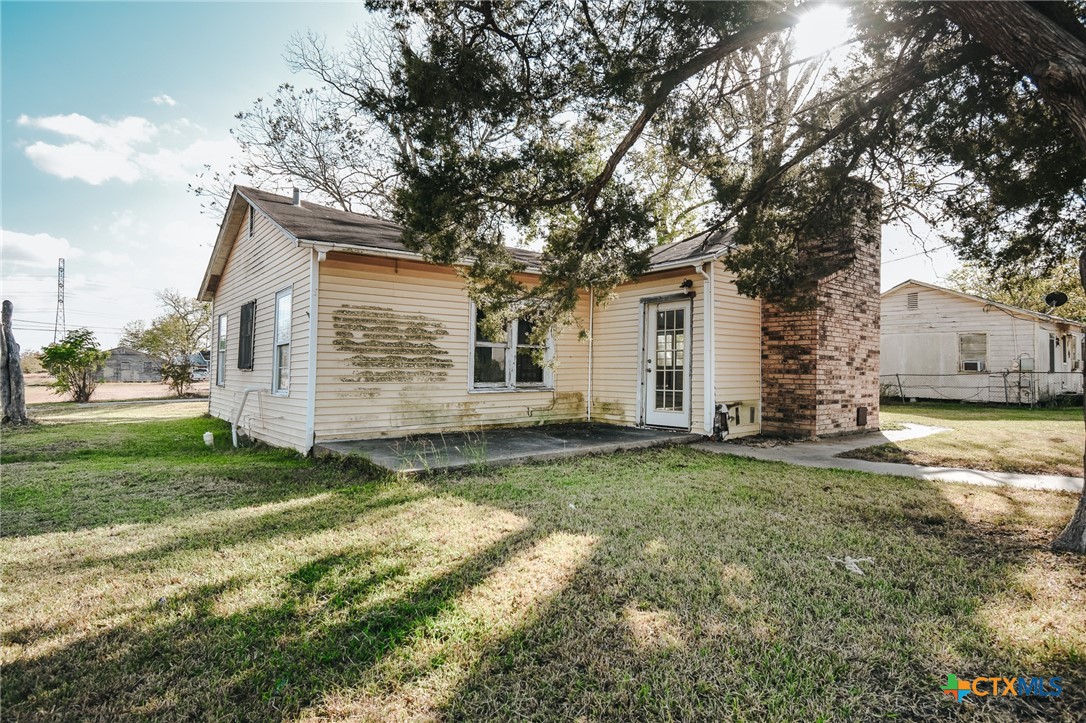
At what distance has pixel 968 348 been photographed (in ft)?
57.9

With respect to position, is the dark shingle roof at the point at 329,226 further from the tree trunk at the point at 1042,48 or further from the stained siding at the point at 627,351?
the tree trunk at the point at 1042,48

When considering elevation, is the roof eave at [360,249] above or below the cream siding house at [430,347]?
above

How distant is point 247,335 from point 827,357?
397 inches

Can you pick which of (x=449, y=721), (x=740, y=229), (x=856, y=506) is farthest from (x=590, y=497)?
(x=740, y=229)

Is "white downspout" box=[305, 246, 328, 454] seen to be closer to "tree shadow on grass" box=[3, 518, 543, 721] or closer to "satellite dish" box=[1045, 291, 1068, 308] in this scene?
"tree shadow on grass" box=[3, 518, 543, 721]

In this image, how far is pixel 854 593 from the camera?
9.28 ft

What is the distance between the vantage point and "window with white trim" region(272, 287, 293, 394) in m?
8.10

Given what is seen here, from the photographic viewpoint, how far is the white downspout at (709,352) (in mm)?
8234

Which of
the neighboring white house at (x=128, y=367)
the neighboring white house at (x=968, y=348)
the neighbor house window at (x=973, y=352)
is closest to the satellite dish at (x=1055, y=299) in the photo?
the neighboring white house at (x=968, y=348)

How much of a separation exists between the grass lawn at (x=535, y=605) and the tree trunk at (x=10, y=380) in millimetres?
8519

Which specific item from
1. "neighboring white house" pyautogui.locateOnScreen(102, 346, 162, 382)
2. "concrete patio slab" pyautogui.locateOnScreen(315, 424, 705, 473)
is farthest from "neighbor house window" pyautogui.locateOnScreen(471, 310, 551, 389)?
"neighboring white house" pyautogui.locateOnScreen(102, 346, 162, 382)

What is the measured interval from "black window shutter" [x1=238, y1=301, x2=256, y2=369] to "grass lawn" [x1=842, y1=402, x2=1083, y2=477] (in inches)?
385

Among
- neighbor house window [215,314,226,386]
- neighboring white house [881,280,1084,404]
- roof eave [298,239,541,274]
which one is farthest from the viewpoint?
neighboring white house [881,280,1084,404]

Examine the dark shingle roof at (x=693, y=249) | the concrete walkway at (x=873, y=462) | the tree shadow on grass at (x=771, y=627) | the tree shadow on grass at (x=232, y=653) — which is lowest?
the tree shadow on grass at (x=232, y=653)
